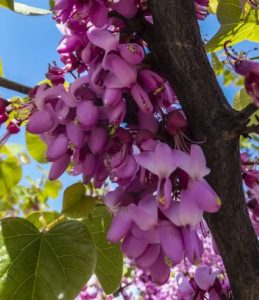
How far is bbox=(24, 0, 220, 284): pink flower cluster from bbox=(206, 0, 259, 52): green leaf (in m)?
0.28

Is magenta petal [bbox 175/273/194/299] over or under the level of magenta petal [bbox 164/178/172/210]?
under

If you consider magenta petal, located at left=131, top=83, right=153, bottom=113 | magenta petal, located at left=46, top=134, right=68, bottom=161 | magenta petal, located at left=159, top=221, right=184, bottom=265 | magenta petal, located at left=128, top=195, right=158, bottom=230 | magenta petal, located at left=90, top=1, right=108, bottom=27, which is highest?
magenta petal, located at left=90, top=1, right=108, bottom=27

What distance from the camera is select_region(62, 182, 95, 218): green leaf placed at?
1130 millimetres

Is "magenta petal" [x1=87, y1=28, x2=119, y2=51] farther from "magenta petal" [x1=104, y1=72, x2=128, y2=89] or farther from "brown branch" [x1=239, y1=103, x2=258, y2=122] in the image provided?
"brown branch" [x1=239, y1=103, x2=258, y2=122]

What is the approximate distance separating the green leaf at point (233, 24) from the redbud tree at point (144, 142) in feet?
0.39

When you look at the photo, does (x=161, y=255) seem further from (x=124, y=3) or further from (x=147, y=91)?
(x=124, y=3)

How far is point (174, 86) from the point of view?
0.87 m

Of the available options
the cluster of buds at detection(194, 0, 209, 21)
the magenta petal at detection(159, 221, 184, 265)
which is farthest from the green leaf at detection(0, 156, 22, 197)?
the magenta petal at detection(159, 221, 184, 265)

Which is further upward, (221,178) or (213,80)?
(213,80)

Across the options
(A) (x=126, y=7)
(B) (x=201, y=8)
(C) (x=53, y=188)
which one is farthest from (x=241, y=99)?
(C) (x=53, y=188)

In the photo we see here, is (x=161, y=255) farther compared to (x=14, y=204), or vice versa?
(x=14, y=204)

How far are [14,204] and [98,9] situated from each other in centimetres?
210

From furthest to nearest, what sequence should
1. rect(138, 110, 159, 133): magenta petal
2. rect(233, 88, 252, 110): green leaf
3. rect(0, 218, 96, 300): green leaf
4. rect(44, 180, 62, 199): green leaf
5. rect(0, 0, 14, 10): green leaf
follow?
1. rect(44, 180, 62, 199): green leaf
2. rect(233, 88, 252, 110): green leaf
3. rect(0, 0, 14, 10): green leaf
4. rect(0, 218, 96, 300): green leaf
5. rect(138, 110, 159, 133): magenta petal

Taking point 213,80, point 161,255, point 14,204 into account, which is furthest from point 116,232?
point 14,204
